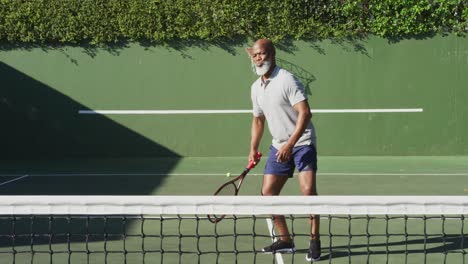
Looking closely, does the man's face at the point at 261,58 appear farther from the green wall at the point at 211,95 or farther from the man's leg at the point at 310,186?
the green wall at the point at 211,95

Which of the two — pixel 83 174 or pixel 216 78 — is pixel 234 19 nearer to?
pixel 216 78

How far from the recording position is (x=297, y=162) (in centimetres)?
517

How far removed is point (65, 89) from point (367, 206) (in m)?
10.1

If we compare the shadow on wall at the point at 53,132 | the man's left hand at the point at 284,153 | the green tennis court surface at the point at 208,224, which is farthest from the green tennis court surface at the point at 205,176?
the man's left hand at the point at 284,153

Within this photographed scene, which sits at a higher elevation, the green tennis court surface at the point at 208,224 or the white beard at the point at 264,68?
the white beard at the point at 264,68

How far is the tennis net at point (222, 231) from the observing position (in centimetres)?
386

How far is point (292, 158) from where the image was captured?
523cm

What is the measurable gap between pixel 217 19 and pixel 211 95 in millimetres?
1396

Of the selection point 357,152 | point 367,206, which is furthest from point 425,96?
point 367,206

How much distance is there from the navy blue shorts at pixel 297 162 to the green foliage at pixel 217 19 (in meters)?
7.70

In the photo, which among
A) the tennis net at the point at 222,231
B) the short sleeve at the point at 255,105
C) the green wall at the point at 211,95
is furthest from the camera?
the green wall at the point at 211,95

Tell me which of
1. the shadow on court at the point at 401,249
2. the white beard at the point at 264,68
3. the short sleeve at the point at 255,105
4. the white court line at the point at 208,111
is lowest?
the shadow on court at the point at 401,249

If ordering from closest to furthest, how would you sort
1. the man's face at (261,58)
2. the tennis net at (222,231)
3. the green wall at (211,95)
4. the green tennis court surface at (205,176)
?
the tennis net at (222,231) < the man's face at (261,58) < the green tennis court surface at (205,176) < the green wall at (211,95)

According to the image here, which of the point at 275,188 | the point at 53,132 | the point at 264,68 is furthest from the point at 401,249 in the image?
the point at 53,132
